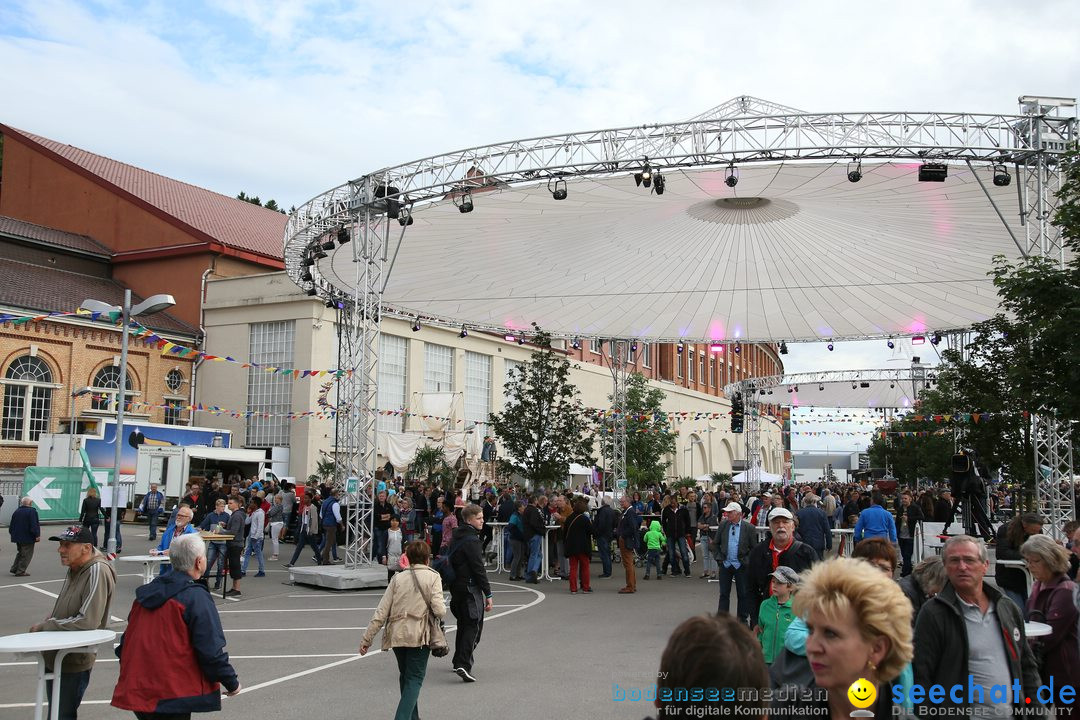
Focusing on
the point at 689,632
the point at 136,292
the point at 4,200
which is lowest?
the point at 689,632

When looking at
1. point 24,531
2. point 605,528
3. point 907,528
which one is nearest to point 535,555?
point 605,528

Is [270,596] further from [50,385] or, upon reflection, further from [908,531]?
[50,385]

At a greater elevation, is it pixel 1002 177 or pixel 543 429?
pixel 1002 177

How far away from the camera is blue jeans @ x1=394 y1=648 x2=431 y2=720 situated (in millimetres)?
7004

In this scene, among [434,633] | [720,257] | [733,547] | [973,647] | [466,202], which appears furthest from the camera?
[720,257]

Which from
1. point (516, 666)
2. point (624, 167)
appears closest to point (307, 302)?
point (624, 167)

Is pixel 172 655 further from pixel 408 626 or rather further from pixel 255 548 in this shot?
pixel 255 548

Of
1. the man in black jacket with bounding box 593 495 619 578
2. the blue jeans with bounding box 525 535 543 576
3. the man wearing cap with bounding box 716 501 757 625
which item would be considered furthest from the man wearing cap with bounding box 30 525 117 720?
the man in black jacket with bounding box 593 495 619 578

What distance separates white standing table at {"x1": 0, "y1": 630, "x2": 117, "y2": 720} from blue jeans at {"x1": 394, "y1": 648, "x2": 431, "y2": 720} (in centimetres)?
216

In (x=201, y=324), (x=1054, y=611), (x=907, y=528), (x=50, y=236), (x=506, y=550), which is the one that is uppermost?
(x=50, y=236)

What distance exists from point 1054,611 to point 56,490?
1160 inches

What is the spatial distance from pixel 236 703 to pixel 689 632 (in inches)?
274

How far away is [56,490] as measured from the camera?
28.4 meters

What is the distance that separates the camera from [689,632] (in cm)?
255
